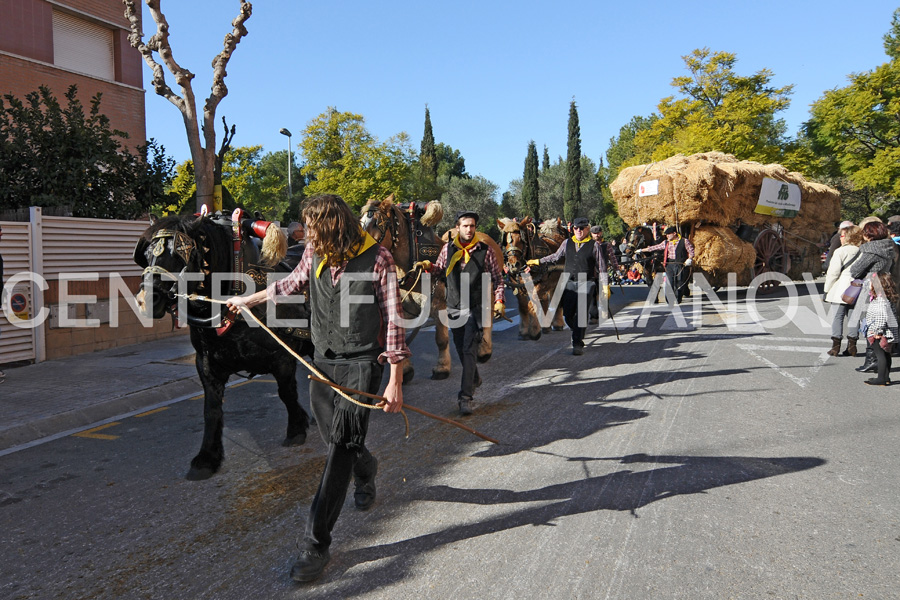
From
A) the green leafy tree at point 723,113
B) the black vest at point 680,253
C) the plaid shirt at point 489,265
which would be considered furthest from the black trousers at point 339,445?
the green leafy tree at point 723,113

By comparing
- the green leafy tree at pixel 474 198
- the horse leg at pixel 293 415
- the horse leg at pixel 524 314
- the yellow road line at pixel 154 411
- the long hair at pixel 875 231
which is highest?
the green leafy tree at pixel 474 198

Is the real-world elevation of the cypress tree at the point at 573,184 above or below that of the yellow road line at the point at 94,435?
above

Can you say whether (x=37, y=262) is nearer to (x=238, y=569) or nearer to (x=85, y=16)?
(x=238, y=569)

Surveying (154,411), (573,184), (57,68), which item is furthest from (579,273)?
(573,184)

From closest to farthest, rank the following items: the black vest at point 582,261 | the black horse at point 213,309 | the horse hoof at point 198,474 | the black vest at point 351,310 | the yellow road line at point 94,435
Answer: the black vest at point 351,310
the black horse at point 213,309
the horse hoof at point 198,474
the yellow road line at point 94,435
the black vest at point 582,261

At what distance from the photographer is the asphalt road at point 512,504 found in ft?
9.95

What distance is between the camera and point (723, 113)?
99.9 ft

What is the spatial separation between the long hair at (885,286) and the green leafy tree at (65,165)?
11928 millimetres

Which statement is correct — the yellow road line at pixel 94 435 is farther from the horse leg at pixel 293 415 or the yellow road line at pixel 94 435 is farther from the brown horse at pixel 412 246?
the brown horse at pixel 412 246

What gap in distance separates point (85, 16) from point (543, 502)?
18949mm

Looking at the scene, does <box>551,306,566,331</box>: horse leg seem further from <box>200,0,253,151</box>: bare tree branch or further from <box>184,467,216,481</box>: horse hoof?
<box>200,0,253,151</box>: bare tree branch

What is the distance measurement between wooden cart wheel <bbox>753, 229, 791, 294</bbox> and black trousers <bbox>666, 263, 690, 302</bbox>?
9.53 ft

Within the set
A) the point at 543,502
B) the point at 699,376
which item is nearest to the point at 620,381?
the point at 699,376

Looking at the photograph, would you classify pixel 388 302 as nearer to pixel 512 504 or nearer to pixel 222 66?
pixel 512 504
